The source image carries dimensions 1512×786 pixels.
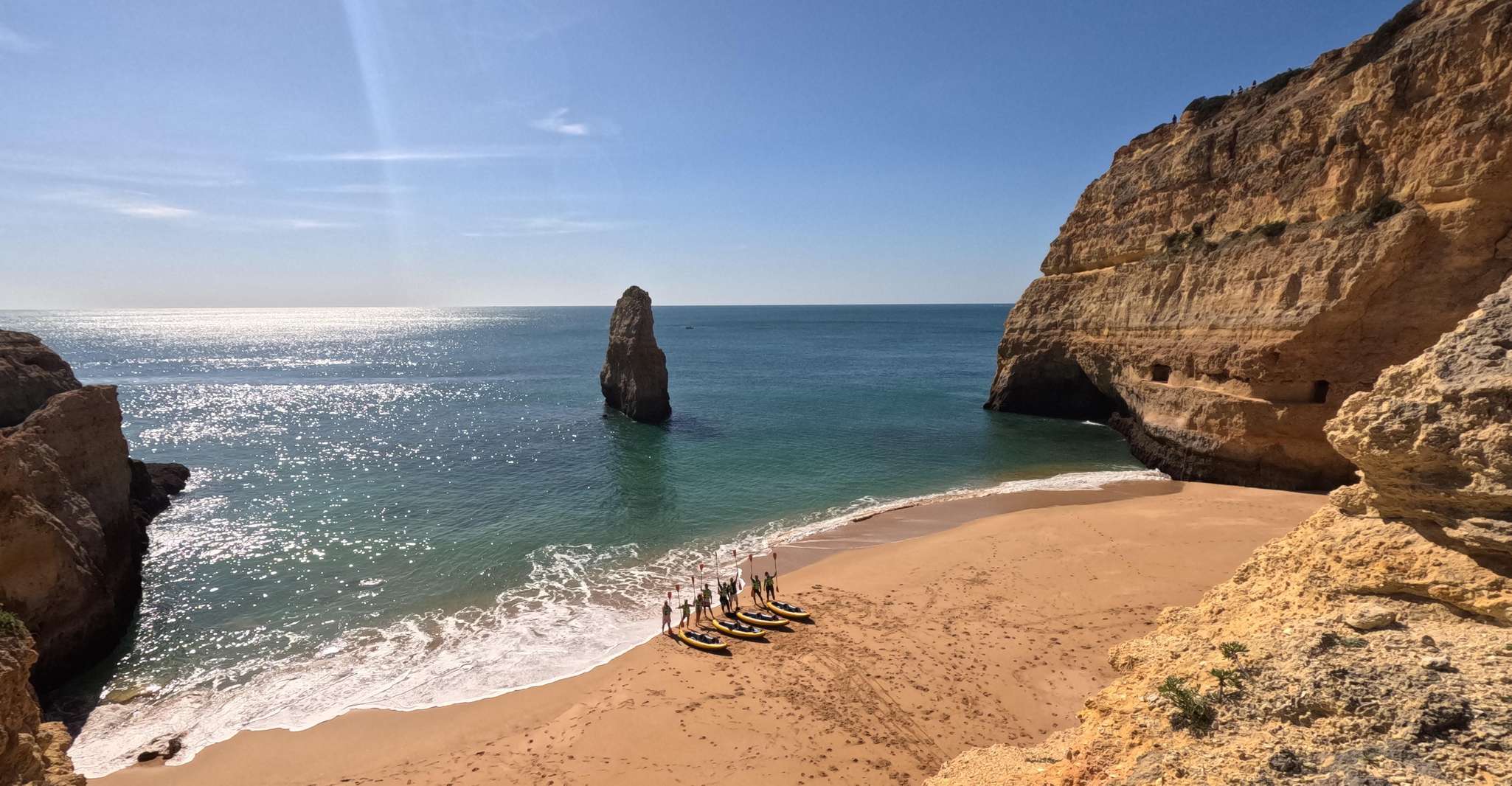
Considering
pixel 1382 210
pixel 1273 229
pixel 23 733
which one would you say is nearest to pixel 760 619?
pixel 23 733

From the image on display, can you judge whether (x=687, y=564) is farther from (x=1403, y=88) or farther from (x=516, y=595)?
(x=1403, y=88)

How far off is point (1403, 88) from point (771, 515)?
26.5 m

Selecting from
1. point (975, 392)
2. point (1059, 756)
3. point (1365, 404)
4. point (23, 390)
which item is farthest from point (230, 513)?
point (975, 392)

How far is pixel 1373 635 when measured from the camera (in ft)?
19.8

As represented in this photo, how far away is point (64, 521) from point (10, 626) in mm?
9717

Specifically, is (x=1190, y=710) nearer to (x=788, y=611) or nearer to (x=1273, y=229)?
(x=788, y=611)

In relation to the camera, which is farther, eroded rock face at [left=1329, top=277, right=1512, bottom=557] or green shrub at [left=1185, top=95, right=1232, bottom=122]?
green shrub at [left=1185, top=95, right=1232, bottom=122]

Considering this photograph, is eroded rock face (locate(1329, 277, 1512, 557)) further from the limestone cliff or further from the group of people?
the group of people

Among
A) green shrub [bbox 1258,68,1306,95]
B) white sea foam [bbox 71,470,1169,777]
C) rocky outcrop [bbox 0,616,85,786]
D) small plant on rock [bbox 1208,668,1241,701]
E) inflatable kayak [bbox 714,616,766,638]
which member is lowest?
white sea foam [bbox 71,470,1169,777]

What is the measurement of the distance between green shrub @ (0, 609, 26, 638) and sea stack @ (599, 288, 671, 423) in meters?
31.9

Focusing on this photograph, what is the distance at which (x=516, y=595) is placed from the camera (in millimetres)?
17156

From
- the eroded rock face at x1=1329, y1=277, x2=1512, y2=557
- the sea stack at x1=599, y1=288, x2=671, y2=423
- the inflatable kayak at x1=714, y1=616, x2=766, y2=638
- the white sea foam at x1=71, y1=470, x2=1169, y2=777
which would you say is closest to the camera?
the eroded rock face at x1=1329, y1=277, x2=1512, y2=557

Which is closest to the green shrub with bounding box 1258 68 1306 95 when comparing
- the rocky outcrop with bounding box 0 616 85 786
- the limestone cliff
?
the limestone cliff

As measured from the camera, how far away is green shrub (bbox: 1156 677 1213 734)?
19.3 feet
